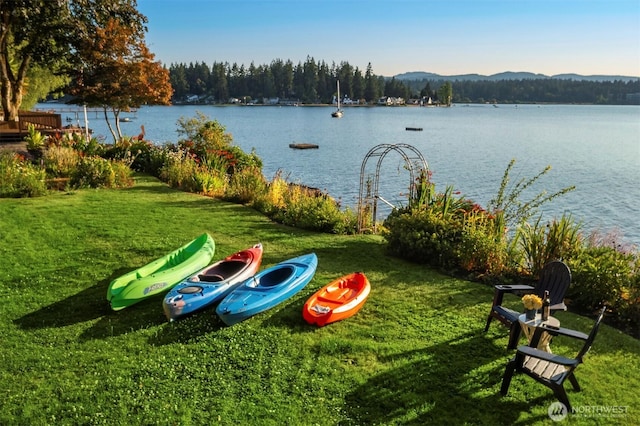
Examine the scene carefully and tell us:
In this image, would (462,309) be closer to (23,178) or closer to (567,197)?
(23,178)

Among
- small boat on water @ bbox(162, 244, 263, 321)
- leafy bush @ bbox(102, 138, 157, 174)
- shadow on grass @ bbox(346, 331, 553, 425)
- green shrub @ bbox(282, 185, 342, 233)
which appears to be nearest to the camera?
shadow on grass @ bbox(346, 331, 553, 425)

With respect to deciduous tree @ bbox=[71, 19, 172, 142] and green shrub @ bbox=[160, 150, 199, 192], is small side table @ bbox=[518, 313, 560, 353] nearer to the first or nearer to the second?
green shrub @ bbox=[160, 150, 199, 192]

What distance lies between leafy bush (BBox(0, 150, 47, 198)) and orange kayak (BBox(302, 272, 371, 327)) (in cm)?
1217

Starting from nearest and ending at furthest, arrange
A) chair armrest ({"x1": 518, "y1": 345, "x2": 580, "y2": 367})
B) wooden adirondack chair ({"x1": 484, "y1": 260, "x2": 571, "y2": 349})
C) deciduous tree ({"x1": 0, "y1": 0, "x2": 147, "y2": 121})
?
1. chair armrest ({"x1": 518, "y1": 345, "x2": 580, "y2": 367})
2. wooden adirondack chair ({"x1": 484, "y1": 260, "x2": 571, "y2": 349})
3. deciduous tree ({"x1": 0, "y1": 0, "x2": 147, "y2": 121})

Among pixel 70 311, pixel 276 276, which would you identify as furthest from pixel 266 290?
pixel 70 311

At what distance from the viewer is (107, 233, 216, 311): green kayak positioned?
7664 millimetres

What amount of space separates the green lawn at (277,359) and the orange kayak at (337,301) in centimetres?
17

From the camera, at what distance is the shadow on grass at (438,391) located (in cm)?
517

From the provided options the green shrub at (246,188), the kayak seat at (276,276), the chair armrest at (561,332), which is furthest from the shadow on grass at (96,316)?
the green shrub at (246,188)

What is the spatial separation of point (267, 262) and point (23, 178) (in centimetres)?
1061

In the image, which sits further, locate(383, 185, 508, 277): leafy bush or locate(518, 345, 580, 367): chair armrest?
locate(383, 185, 508, 277): leafy bush

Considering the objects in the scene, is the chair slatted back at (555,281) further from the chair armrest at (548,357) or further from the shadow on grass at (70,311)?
the shadow on grass at (70,311)

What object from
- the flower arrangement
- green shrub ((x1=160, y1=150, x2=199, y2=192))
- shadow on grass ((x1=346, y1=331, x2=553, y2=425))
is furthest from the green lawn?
green shrub ((x1=160, y1=150, x2=199, y2=192))

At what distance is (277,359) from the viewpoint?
20.6ft
